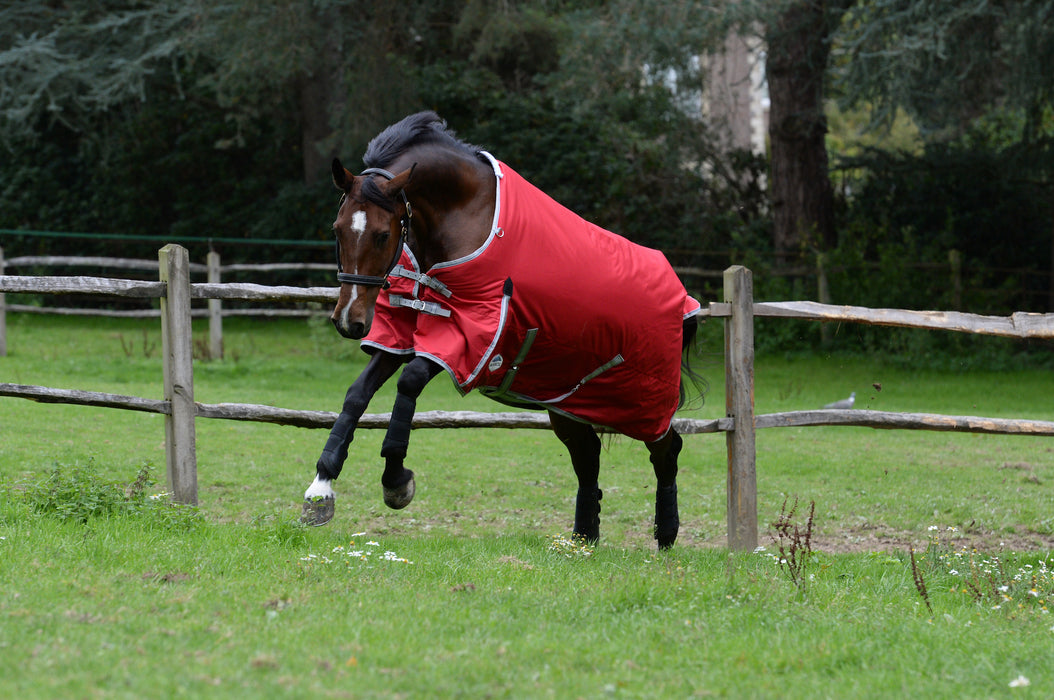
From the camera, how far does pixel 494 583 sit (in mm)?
4336

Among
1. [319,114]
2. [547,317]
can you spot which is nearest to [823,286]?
[319,114]

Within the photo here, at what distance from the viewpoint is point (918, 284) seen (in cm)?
1623

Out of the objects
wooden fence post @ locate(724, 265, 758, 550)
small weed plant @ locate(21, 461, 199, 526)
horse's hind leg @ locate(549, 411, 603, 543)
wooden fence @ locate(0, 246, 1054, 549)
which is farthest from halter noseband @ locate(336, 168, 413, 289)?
wooden fence post @ locate(724, 265, 758, 550)

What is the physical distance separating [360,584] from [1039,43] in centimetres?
1287

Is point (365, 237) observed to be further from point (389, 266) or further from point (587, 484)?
point (587, 484)

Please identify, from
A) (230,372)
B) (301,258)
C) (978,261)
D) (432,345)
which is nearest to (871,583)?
(432,345)

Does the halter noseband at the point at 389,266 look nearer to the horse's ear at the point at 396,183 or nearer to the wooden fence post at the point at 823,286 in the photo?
the horse's ear at the point at 396,183

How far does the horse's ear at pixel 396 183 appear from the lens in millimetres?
4570

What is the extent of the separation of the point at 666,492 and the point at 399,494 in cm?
177

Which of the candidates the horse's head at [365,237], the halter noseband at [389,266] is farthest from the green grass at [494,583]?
the halter noseband at [389,266]

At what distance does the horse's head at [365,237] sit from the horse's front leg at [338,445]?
332mm

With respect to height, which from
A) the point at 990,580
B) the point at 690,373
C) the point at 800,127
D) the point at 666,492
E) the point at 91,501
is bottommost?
the point at 990,580

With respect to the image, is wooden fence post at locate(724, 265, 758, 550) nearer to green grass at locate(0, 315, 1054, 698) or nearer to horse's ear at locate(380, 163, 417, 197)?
green grass at locate(0, 315, 1054, 698)

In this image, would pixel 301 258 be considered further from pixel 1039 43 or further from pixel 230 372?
pixel 1039 43
